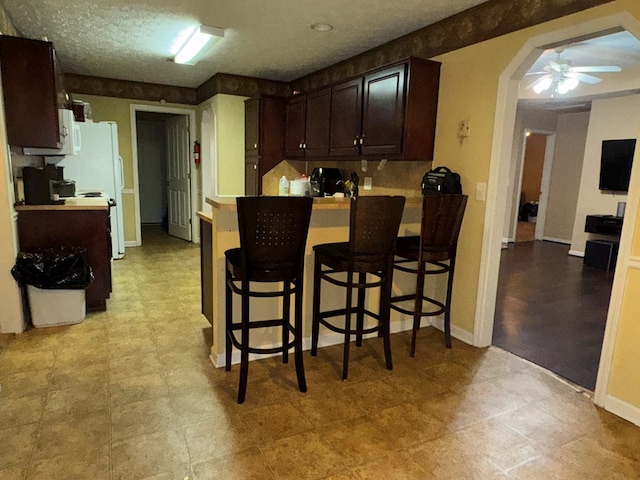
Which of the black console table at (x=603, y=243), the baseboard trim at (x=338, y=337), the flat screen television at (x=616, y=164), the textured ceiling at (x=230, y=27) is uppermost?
the textured ceiling at (x=230, y=27)

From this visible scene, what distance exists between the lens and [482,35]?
9.62ft

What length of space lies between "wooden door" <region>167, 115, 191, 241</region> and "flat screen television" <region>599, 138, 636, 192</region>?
6300mm

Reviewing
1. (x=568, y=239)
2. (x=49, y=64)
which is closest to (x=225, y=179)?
(x=49, y=64)

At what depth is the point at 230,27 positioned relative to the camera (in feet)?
11.7

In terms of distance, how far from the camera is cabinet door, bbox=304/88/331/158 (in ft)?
13.6

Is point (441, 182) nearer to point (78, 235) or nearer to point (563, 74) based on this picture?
point (563, 74)

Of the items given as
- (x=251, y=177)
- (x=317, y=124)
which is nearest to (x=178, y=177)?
(x=251, y=177)

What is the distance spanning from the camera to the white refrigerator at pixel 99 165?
5.21 m

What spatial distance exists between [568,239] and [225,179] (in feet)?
19.9

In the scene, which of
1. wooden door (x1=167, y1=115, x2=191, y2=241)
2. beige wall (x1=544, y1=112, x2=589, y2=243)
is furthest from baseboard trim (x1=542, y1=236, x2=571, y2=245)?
wooden door (x1=167, y1=115, x2=191, y2=241)

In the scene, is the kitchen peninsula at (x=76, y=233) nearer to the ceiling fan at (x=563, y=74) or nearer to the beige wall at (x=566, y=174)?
the ceiling fan at (x=563, y=74)

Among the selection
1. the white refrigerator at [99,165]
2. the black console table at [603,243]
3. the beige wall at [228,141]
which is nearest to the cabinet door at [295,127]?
the beige wall at [228,141]

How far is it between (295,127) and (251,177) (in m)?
0.98

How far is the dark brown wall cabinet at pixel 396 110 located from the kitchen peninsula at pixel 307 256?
0.47 m
